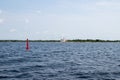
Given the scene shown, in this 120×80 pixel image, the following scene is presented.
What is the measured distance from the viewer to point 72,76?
27172 mm

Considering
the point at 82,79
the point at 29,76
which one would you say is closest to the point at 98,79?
the point at 82,79

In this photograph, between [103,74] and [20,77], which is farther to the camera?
[103,74]

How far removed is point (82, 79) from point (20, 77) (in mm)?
6809

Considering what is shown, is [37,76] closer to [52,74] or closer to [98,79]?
[52,74]

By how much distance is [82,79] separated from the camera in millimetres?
25938

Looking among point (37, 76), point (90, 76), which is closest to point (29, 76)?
point (37, 76)

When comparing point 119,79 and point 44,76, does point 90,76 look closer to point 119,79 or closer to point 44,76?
point 119,79

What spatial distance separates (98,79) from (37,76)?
267 inches

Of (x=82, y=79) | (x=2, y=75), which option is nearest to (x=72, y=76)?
(x=82, y=79)

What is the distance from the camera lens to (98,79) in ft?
84.0

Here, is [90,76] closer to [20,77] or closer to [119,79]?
[119,79]

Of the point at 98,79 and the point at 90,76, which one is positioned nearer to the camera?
the point at 98,79

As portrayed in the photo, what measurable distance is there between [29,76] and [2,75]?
Answer: 10.5ft

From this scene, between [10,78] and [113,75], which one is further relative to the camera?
[113,75]
